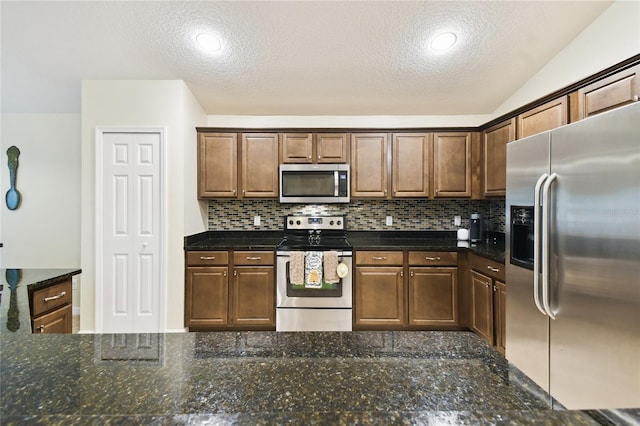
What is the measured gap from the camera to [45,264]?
375 centimetres

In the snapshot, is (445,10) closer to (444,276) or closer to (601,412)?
(444,276)

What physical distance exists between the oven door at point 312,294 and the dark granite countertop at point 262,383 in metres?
2.20

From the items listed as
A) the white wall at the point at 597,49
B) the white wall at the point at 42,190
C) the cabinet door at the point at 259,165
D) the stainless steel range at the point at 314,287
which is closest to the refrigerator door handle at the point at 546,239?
the white wall at the point at 597,49

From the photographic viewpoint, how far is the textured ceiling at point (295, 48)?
2219 mm

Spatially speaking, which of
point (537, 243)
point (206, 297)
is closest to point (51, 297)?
point (206, 297)

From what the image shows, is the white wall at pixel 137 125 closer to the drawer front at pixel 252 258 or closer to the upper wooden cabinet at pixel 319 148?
the drawer front at pixel 252 258

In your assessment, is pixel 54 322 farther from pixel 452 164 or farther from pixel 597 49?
pixel 597 49

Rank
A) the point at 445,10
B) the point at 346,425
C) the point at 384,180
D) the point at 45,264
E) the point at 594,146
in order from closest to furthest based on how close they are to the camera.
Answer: the point at 346,425
the point at 594,146
the point at 445,10
the point at 384,180
the point at 45,264

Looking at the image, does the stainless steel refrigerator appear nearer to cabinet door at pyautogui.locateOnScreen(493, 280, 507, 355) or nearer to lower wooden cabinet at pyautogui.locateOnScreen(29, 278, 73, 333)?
cabinet door at pyautogui.locateOnScreen(493, 280, 507, 355)

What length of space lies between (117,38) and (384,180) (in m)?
2.79

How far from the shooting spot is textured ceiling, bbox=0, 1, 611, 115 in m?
2.22

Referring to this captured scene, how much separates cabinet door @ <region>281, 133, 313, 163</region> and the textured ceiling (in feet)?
1.25

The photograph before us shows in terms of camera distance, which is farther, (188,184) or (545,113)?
(188,184)

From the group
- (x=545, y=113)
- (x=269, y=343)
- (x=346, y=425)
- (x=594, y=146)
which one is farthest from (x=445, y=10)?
(x=346, y=425)
